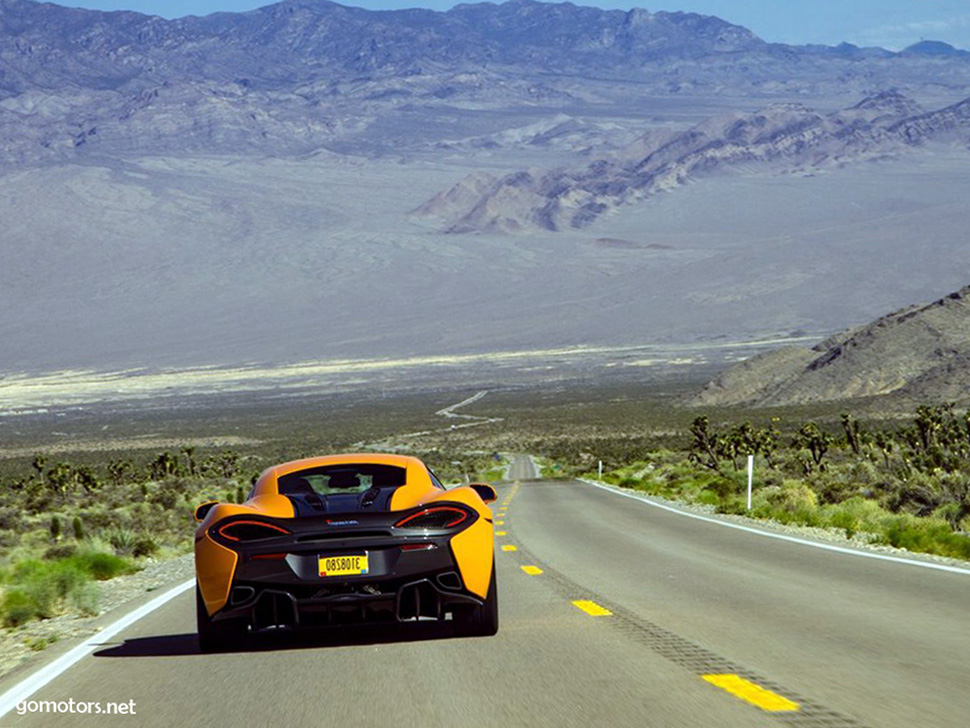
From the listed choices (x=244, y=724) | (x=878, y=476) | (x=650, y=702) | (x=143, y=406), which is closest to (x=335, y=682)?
(x=244, y=724)

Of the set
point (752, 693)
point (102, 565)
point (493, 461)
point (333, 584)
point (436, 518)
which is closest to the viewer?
point (752, 693)

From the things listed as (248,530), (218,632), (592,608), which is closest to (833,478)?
(592,608)

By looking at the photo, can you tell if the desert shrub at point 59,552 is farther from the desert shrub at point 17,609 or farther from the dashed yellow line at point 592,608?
the dashed yellow line at point 592,608

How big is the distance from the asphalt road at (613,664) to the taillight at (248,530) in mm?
838

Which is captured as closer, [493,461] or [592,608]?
[592,608]

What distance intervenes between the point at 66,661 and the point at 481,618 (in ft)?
9.46

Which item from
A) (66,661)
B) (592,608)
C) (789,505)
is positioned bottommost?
(789,505)

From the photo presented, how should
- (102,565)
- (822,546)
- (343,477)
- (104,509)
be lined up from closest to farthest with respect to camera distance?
(343,477), (822,546), (102,565), (104,509)

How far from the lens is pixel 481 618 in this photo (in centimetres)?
972

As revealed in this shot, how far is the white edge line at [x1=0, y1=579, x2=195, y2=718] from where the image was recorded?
8398 mm

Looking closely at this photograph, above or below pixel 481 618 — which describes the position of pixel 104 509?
below

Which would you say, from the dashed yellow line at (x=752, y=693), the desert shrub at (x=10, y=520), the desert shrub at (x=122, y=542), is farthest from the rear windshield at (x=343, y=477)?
the desert shrub at (x=10, y=520)

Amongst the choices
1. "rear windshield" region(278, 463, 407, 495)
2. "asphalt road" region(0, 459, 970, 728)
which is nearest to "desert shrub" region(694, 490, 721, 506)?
"asphalt road" region(0, 459, 970, 728)

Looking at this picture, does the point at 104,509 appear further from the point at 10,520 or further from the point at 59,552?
the point at 59,552
